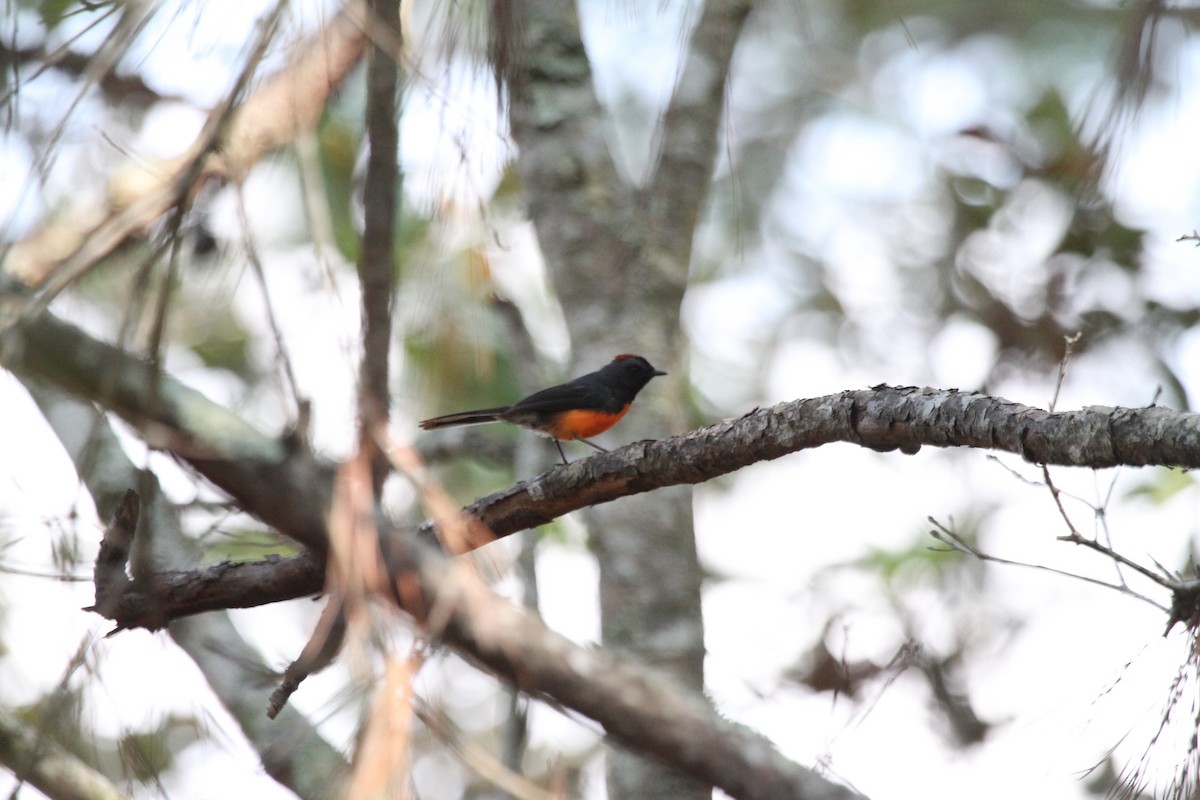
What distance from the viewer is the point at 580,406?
506 cm

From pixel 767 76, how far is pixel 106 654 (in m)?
9.49

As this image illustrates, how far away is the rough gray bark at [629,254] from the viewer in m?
4.45

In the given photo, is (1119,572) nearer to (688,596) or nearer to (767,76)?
(688,596)

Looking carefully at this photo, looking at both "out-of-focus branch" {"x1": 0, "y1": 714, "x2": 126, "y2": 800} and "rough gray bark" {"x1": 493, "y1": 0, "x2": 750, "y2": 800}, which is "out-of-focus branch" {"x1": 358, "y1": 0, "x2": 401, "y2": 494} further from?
"rough gray bark" {"x1": 493, "y1": 0, "x2": 750, "y2": 800}

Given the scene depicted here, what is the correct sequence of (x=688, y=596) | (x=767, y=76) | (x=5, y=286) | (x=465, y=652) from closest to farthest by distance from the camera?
(x=5, y=286) < (x=465, y=652) < (x=688, y=596) < (x=767, y=76)

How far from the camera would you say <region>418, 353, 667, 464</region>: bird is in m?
4.91

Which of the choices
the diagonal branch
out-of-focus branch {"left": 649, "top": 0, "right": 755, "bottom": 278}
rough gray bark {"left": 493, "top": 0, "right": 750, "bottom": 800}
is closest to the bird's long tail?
rough gray bark {"left": 493, "top": 0, "right": 750, "bottom": 800}

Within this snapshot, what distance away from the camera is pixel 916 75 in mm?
10047

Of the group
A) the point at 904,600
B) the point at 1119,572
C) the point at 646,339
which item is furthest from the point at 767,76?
the point at 1119,572

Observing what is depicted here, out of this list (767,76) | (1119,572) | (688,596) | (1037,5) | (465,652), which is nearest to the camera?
(465,652)

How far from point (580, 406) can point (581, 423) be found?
8.0 inches

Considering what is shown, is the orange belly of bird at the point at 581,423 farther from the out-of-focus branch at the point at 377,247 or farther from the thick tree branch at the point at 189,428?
the thick tree branch at the point at 189,428

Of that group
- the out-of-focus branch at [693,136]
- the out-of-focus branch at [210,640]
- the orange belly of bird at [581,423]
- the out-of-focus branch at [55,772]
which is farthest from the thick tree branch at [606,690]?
the out-of-focus branch at [693,136]

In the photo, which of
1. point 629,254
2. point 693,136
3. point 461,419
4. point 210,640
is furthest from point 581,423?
point 210,640
